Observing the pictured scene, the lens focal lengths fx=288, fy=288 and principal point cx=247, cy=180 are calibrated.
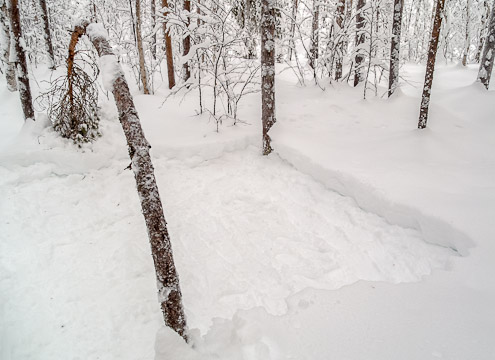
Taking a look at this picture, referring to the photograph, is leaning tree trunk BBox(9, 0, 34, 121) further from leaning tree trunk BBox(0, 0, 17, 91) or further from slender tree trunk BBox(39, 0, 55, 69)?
slender tree trunk BBox(39, 0, 55, 69)

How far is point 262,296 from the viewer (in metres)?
3.93

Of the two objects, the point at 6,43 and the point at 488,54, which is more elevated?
the point at 6,43

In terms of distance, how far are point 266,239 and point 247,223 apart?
54cm

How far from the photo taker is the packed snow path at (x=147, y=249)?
11.9 ft

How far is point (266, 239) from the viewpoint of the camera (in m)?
4.89

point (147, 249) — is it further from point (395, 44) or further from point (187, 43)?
point (395, 44)

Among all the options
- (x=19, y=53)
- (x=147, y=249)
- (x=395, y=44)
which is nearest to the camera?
(x=147, y=249)

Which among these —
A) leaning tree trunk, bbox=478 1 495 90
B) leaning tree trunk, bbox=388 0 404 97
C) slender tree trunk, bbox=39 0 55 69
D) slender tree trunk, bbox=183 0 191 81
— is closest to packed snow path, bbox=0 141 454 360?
slender tree trunk, bbox=183 0 191 81

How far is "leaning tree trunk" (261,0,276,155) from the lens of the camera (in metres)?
6.04

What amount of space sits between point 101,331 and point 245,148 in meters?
4.75

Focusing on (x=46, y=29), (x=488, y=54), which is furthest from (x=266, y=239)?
(x=46, y=29)

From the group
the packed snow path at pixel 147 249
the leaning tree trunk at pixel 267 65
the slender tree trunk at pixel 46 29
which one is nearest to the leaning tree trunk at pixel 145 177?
the packed snow path at pixel 147 249

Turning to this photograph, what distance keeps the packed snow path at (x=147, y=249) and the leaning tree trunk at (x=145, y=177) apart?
0.71 metres

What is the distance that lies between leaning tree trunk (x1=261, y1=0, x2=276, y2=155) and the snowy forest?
30mm
